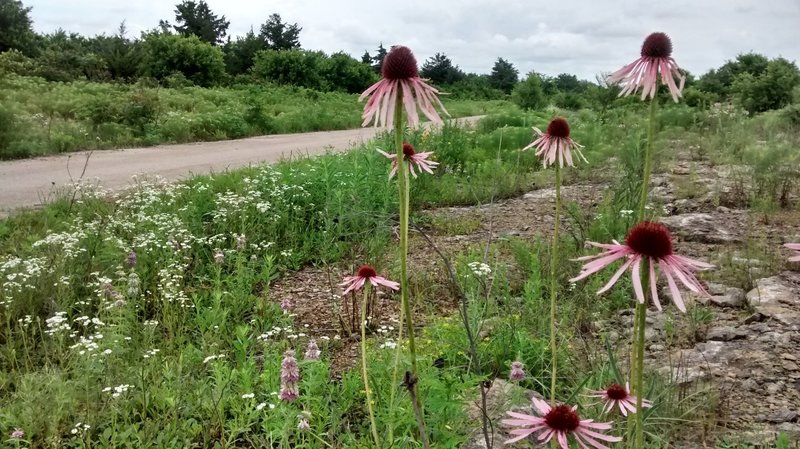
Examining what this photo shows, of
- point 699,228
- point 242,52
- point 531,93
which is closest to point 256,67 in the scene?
point 242,52

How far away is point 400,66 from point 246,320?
256 cm

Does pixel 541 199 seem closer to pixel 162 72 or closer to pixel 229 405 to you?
pixel 229 405

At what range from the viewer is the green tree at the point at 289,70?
1054 inches

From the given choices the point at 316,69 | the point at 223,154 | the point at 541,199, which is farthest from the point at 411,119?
the point at 316,69

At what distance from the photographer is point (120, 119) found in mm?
11898

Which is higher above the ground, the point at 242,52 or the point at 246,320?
the point at 242,52

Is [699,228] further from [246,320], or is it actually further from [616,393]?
[616,393]

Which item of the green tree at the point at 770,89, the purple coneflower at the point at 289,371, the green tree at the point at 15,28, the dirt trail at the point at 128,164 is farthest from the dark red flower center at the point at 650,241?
the green tree at the point at 15,28

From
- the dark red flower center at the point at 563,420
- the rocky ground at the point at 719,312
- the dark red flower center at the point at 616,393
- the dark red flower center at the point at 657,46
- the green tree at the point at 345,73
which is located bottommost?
the rocky ground at the point at 719,312

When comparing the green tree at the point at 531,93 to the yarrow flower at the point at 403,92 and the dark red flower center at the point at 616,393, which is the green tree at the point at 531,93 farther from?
the yarrow flower at the point at 403,92

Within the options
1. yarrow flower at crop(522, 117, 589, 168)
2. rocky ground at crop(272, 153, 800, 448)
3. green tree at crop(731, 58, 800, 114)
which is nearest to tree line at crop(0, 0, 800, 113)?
green tree at crop(731, 58, 800, 114)

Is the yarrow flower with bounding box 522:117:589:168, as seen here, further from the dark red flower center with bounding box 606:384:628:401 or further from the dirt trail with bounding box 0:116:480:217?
the dirt trail with bounding box 0:116:480:217

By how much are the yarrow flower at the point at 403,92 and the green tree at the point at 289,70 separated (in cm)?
2590

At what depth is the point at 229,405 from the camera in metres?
2.61
